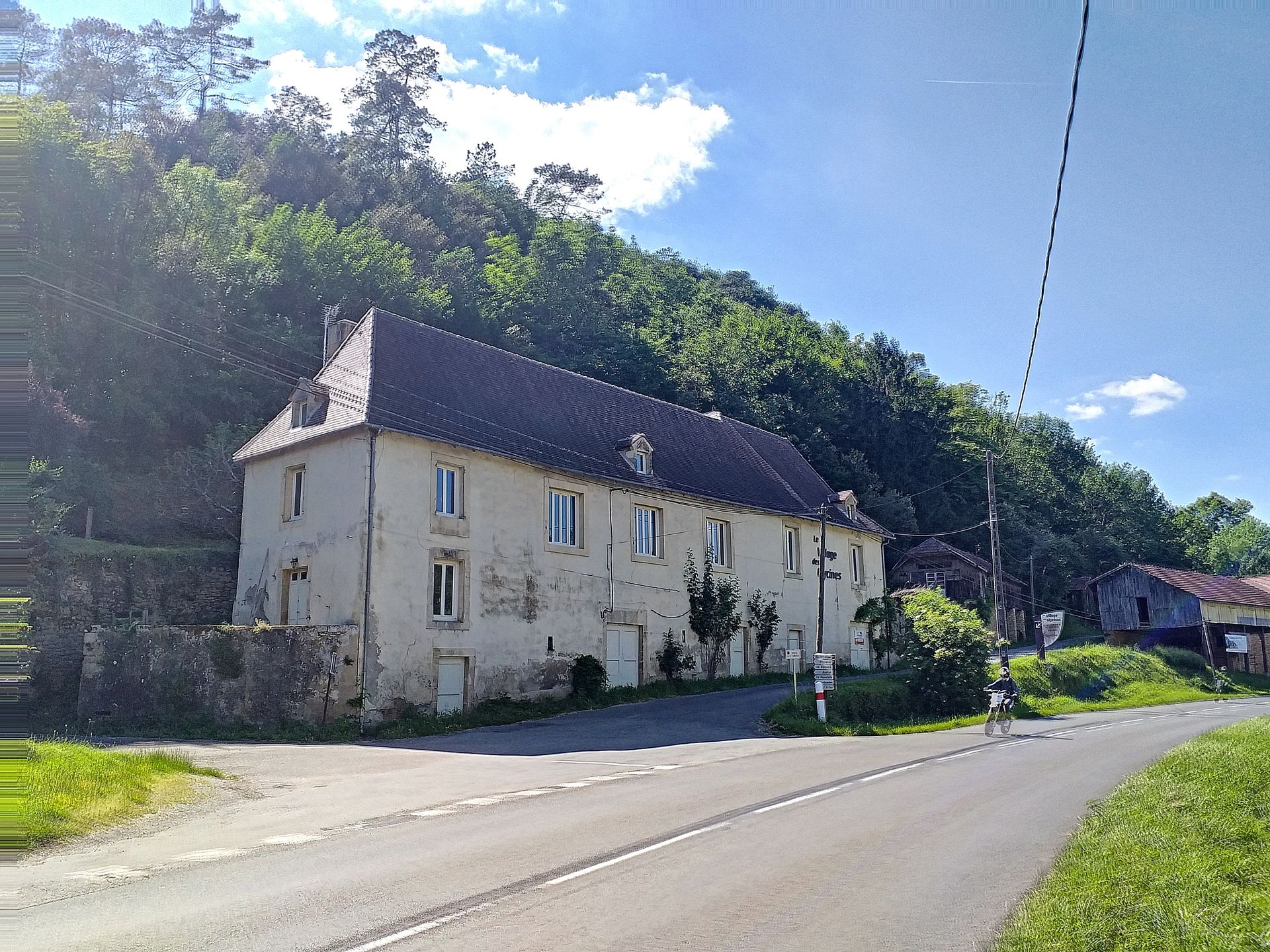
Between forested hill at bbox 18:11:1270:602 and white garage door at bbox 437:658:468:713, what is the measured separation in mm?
12330

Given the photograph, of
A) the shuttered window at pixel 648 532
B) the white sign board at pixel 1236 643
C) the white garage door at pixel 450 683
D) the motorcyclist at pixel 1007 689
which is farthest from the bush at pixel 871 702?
the white sign board at pixel 1236 643

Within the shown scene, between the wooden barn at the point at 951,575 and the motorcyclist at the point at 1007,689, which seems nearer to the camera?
the motorcyclist at the point at 1007,689

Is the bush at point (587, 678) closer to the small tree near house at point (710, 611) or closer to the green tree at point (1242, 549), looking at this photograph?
the small tree near house at point (710, 611)

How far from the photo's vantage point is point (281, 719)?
21.7 metres

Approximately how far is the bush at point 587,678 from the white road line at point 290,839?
18097 mm

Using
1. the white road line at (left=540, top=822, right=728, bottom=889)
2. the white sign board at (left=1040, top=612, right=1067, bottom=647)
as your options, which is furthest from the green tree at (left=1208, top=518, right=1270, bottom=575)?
the white road line at (left=540, top=822, right=728, bottom=889)

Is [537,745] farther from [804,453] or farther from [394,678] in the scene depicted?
[804,453]

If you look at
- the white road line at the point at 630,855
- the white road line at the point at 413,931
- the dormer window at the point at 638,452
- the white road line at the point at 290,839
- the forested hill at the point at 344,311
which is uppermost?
the forested hill at the point at 344,311

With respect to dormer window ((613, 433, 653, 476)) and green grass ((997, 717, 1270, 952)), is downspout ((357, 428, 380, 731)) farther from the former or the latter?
green grass ((997, 717, 1270, 952))

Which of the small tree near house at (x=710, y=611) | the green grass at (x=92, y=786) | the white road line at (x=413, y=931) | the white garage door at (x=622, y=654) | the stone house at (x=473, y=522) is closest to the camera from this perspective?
the white road line at (x=413, y=931)

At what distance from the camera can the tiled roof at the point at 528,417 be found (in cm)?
2616

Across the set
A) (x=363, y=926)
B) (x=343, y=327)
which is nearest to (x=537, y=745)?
(x=363, y=926)

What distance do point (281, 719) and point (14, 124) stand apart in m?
19.5

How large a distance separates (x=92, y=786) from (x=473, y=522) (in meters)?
14.8
